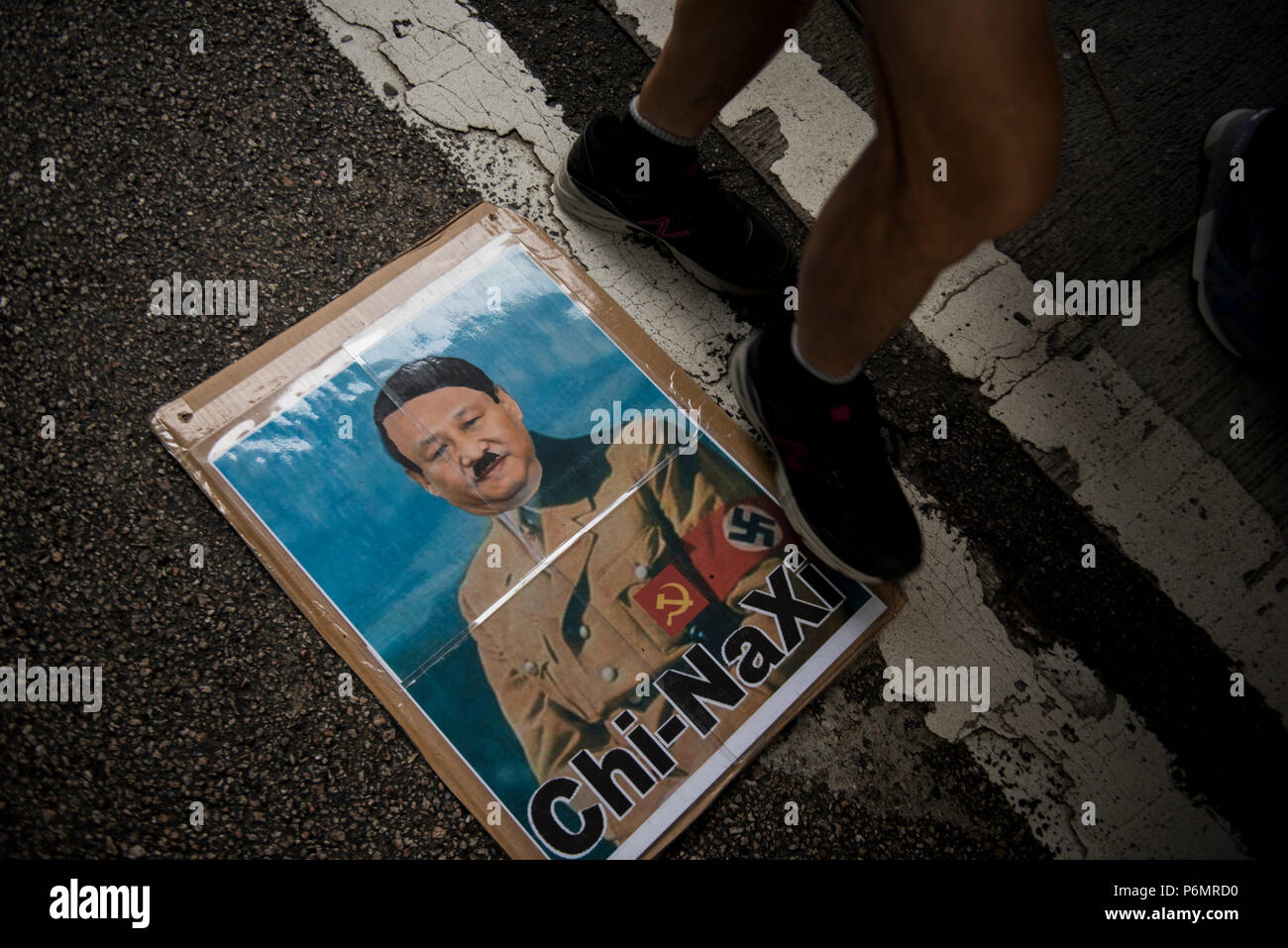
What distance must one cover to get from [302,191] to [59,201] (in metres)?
0.41

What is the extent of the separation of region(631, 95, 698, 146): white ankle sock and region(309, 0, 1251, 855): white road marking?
0.23 m

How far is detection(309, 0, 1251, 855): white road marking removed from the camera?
4.14 ft

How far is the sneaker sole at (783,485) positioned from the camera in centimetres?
128

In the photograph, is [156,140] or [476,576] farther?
[156,140]

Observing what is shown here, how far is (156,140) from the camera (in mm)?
1378

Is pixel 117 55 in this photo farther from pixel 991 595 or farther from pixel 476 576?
pixel 991 595

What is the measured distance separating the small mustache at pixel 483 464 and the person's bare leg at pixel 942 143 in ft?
2.17

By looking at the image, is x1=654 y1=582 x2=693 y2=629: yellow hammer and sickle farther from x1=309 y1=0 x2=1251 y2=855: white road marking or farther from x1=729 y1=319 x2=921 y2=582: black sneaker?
x1=309 y1=0 x2=1251 y2=855: white road marking
